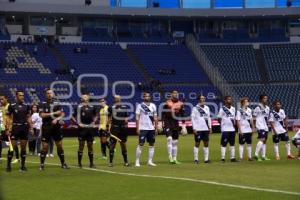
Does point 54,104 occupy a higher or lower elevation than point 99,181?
higher

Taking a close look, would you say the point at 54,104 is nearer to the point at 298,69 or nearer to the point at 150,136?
the point at 150,136

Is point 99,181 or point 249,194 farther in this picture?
point 99,181

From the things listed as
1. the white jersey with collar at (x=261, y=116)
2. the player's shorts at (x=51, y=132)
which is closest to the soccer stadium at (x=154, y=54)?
the white jersey with collar at (x=261, y=116)

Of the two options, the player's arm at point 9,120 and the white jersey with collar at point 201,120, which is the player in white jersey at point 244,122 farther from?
the player's arm at point 9,120

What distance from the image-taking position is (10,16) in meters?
61.5

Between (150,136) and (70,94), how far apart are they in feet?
117

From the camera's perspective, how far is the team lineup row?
747 inches

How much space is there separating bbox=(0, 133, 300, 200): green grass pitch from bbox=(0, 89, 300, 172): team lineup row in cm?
68

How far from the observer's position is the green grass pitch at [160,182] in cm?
1293

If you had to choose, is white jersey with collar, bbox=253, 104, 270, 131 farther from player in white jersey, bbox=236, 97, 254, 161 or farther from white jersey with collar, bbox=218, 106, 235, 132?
white jersey with collar, bbox=218, 106, 235, 132

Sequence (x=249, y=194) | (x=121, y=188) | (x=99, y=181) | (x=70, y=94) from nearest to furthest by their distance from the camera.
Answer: (x=249, y=194) → (x=121, y=188) → (x=99, y=181) → (x=70, y=94)

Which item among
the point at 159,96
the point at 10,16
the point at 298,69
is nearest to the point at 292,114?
the point at 298,69

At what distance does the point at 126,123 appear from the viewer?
2044 cm

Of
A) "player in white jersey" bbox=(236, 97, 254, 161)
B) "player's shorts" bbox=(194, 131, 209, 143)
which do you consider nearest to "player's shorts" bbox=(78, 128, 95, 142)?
"player's shorts" bbox=(194, 131, 209, 143)
